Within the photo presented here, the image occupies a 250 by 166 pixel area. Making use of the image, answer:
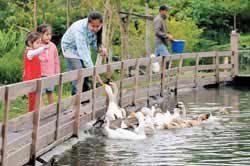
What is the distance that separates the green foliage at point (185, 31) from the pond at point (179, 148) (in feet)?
43.3

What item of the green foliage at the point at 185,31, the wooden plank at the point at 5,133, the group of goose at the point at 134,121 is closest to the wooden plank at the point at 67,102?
the group of goose at the point at 134,121

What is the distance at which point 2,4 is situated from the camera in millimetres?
27609

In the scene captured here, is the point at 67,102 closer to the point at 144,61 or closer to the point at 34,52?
the point at 34,52

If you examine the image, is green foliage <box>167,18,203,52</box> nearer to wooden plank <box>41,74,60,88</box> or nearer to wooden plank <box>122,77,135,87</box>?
wooden plank <box>122,77,135,87</box>

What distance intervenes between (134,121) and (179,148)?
208cm

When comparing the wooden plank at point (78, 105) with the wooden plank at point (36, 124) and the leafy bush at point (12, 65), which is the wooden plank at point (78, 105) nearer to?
the wooden plank at point (36, 124)

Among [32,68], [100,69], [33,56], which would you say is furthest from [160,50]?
[33,56]

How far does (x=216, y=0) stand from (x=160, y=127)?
73.0 feet

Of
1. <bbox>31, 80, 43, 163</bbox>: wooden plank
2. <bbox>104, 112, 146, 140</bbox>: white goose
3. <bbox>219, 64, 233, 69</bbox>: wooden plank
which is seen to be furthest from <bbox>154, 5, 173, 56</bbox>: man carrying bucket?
<bbox>31, 80, 43, 163</bbox>: wooden plank

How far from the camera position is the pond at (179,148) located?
1007cm

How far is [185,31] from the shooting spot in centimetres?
2862

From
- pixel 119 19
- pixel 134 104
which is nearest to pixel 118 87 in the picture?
pixel 134 104

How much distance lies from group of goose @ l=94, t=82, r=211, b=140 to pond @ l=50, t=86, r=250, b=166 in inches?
6.7

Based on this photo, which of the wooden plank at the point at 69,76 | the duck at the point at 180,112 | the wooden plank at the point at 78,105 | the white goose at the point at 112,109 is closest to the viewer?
the wooden plank at the point at 69,76
